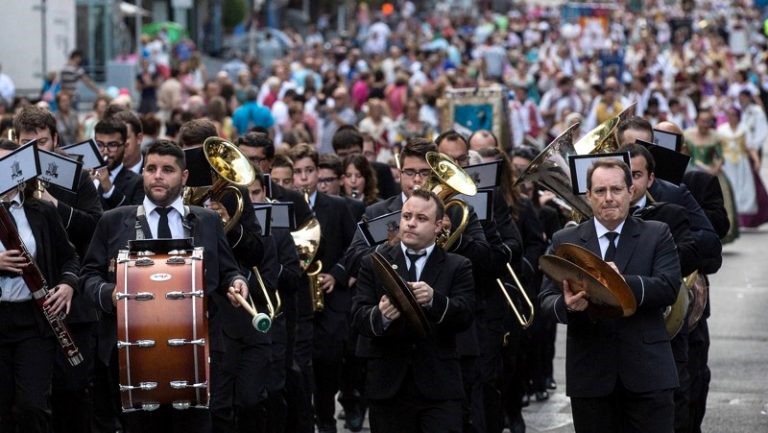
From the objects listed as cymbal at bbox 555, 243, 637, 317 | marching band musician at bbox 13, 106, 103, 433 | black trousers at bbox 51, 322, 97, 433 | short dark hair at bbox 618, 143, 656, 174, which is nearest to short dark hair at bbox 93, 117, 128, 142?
marching band musician at bbox 13, 106, 103, 433

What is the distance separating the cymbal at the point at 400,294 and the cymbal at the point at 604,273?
77 centimetres

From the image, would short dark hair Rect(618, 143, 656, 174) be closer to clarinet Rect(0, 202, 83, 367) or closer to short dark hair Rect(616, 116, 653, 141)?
short dark hair Rect(616, 116, 653, 141)

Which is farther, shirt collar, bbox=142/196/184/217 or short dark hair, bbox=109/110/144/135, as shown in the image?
short dark hair, bbox=109/110/144/135

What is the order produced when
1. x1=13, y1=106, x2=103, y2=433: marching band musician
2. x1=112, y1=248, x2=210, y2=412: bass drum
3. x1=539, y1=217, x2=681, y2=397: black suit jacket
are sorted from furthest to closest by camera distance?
x1=13, y1=106, x2=103, y2=433: marching band musician, x1=539, y1=217, x2=681, y2=397: black suit jacket, x1=112, y1=248, x2=210, y2=412: bass drum

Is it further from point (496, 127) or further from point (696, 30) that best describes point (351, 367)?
point (696, 30)

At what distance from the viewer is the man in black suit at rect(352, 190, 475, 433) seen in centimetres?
895

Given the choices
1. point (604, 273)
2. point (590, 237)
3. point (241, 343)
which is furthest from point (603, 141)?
point (241, 343)

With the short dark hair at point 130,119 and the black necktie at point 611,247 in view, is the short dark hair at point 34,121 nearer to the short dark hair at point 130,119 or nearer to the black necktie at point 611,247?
the short dark hair at point 130,119

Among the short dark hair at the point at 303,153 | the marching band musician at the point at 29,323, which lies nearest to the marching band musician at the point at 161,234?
the marching band musician at the point at 29,323

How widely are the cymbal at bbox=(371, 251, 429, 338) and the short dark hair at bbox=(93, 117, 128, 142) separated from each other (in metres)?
2.76

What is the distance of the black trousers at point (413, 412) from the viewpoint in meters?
9.02

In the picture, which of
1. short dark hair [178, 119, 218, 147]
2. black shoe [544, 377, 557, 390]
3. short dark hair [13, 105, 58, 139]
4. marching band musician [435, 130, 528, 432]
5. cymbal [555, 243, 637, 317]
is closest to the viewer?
cymbal [555, 243, 637, 317]

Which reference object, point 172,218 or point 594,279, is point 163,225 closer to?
point 172,218

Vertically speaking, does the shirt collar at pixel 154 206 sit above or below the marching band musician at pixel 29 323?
above
